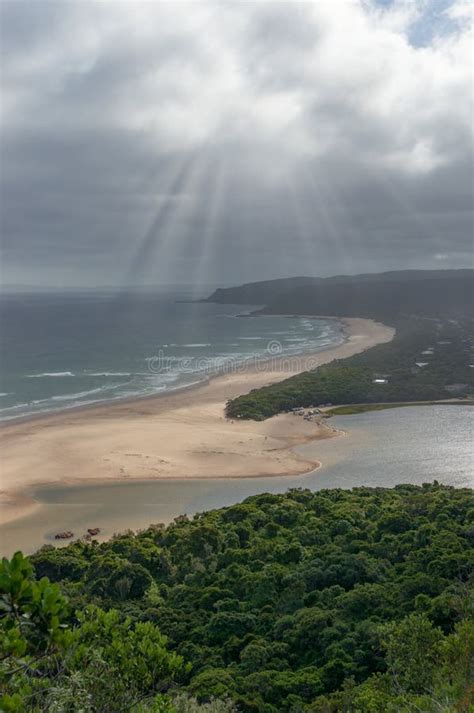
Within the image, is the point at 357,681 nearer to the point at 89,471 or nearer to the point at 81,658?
the point at 81,658

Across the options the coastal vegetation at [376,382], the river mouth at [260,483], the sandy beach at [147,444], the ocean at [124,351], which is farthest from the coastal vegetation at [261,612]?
the ocean at [124,351]

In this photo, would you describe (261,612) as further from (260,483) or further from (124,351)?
(124,351)

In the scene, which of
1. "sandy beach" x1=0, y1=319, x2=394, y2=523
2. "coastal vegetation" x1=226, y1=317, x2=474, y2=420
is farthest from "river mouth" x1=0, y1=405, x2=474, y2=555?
"coastal vegetation" x1=226, y1=317, x2=474, y2=420

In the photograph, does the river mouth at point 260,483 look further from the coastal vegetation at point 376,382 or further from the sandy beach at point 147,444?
the coastal vegetation at point 376,382

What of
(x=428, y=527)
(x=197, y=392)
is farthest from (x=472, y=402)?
(x=428, y=527)

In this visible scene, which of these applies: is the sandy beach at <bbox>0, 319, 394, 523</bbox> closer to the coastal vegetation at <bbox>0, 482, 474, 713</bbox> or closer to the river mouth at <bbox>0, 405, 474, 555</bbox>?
the river mouth at <bbox>0, 405, 474, 555</bbox>

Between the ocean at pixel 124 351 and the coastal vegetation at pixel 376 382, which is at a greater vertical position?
the ocean at pixel 124 351
